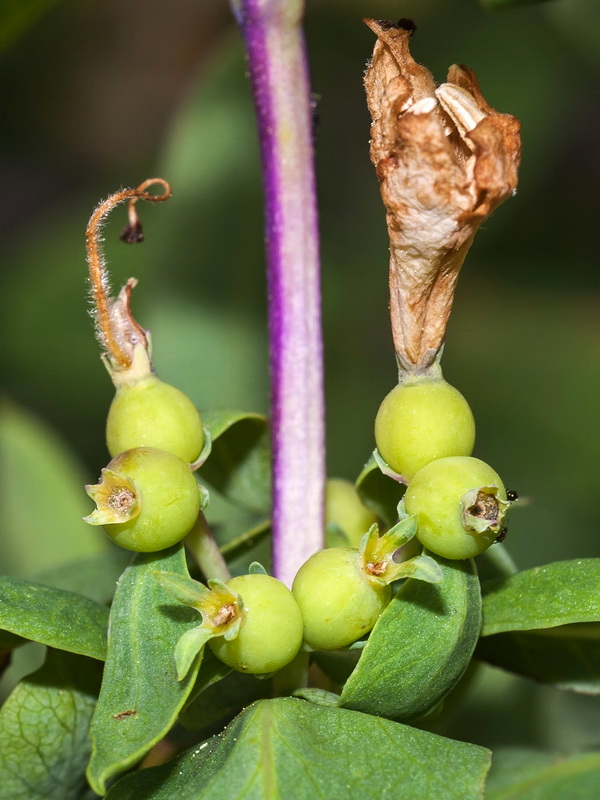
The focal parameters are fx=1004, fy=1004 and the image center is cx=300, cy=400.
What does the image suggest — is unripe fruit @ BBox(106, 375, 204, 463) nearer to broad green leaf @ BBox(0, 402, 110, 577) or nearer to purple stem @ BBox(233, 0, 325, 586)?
purple stem @ BBox(233, 0, 325, 586)

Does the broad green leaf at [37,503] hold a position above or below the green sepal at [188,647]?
below

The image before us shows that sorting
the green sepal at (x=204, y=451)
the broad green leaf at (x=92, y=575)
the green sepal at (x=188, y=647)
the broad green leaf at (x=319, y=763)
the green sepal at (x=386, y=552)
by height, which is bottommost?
the broad green leaf at (x=92, y=575)

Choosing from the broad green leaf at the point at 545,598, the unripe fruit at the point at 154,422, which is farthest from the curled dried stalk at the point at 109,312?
the broad green leaf at the point at 545,598

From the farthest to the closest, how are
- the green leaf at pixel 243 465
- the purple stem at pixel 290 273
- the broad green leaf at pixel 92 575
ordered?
the broad green leaf at pixel 92 575 < the green leaf at pixel 243 465 < the purple stem at pixel 290 273

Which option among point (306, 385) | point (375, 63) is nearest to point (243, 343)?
point (306, 385)

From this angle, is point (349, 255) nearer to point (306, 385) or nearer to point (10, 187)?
point (306, 385)

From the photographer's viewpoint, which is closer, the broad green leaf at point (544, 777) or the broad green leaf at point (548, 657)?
the broad green leaf at point (548, 657)

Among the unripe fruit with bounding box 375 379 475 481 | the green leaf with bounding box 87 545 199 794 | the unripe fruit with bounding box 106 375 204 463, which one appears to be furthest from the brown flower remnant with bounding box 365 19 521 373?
the green leaf with bounding box 87 545 199 794

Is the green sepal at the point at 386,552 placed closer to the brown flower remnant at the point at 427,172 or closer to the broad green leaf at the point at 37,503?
the brown flower remnant at the point at 427,172
